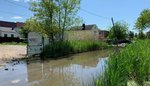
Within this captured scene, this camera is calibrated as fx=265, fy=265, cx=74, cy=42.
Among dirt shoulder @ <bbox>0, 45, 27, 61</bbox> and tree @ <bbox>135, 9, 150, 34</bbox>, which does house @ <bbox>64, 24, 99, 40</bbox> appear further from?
tree @ <bbox>135, 9, 150, 34</bbox>

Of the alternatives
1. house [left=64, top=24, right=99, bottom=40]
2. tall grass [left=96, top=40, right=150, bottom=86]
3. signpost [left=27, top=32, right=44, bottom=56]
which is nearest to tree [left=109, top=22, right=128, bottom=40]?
house [left=64, top=24, right=99, bottom=40]

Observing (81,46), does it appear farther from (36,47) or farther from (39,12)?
(36,47)

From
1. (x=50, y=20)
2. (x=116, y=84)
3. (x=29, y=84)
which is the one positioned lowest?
(x=29, y=84)

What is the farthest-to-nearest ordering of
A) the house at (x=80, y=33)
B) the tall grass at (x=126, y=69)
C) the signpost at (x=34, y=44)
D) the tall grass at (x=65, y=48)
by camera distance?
the house at (x=80, y=33) → the tall grass at (x=65, y=48) → the signpost at (x=34, y=44) → the tall grass at (x=126, y=69)

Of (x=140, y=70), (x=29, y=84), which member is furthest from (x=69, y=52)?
(x=140, y=70)

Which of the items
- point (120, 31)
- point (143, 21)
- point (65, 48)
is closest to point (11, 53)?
point (65, 48)

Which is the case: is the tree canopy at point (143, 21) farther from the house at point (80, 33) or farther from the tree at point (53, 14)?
the tree at point (53, 14)

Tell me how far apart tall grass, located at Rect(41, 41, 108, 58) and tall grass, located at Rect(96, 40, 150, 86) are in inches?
589

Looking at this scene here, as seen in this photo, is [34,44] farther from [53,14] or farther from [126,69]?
[126,69]

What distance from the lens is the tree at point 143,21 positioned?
52281 mm

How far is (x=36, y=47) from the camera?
23641 mm

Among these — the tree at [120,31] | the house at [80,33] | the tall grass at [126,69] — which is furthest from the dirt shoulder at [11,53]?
the tree at [120,31]

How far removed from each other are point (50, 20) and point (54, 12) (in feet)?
3.32

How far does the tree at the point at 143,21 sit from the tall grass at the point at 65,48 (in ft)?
67.0
